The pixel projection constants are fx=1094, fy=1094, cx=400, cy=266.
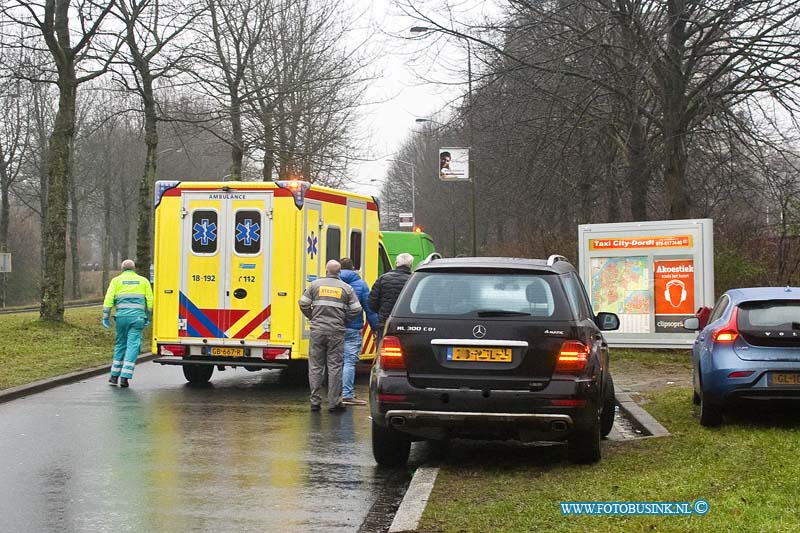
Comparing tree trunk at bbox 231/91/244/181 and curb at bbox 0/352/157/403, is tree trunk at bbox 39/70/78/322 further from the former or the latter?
curb at bbox 0/352/157/403

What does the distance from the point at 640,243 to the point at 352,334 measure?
759 centimetres

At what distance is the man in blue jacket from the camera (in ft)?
43.5

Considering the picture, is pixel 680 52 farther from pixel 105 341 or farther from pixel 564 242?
pixel 105 341

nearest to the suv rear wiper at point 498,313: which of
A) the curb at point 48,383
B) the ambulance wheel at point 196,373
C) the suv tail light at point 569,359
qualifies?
the suv tail light at point 569,359

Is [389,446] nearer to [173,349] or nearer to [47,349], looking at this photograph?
[173,349]

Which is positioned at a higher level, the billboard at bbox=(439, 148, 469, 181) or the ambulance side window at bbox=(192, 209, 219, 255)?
the billboard at bbox=(439, 148, 469, 181)

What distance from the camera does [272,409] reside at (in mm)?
12773

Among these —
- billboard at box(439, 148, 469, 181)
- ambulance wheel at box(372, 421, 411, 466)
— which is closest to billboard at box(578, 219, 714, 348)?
ambulance wheel at box(372, 421, 411, 466)

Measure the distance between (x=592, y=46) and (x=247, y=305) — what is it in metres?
8.10

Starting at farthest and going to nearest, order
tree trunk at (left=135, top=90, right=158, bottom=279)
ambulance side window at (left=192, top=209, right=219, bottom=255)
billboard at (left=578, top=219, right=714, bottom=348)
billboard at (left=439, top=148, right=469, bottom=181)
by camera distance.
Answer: billboard at (left=439, top=148, right=469, bottom=181), tree trunk at (left=135, top=90, right=158, bottom=279), billboard at (left=578, top=219, right=714, bottom=348), ambulance side window at (left=192, top=209, right=219, bottom=255)

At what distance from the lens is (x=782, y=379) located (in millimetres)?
9680

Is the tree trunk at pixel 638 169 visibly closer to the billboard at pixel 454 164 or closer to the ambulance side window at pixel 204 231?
the billboard at pixel 454 164

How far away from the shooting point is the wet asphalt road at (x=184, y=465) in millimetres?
6969

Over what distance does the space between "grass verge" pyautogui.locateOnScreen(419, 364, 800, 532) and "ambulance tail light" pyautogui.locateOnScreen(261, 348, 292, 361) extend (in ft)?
15.4
